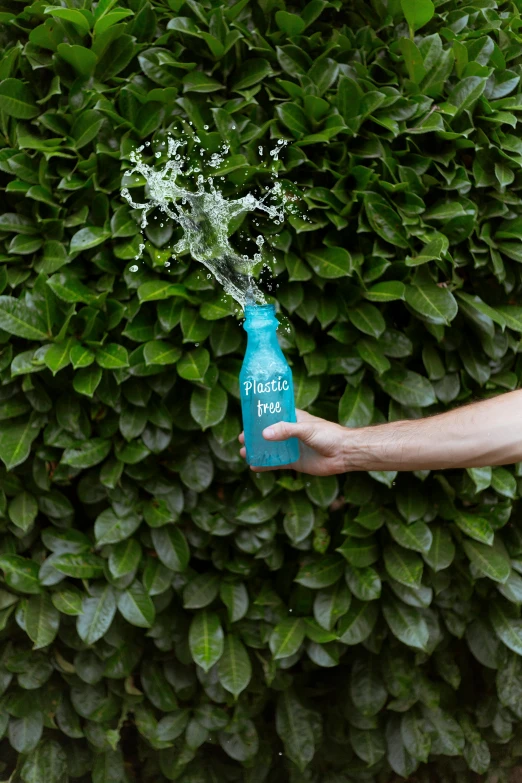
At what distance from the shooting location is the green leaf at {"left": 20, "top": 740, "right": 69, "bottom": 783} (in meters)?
2.65

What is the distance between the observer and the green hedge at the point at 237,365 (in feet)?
7.57

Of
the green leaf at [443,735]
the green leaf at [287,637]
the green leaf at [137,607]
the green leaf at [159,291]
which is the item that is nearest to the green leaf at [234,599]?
the green leaf at [287,637]

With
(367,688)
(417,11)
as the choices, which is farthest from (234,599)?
(417,11)

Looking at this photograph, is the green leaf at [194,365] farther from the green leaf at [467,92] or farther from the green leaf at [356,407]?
the green leaf at [467,92]

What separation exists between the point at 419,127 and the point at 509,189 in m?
0.37

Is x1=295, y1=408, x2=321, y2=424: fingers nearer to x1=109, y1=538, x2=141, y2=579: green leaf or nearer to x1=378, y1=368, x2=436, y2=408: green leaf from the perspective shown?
x1=378, y1=368, x2=436, y2=408: green leaf

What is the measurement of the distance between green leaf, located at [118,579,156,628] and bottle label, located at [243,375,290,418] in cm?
76

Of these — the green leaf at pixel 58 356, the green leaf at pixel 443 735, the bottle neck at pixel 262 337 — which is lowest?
the green leaf at pixel 443 735

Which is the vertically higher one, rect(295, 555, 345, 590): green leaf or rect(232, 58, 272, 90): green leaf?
rect(232, 58, 272, 90): green leaf

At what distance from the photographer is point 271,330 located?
1.98m

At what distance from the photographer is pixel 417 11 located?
2.47 meters

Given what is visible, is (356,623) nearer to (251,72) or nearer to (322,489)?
(322,489)

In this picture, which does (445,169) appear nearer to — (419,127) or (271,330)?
(419,127)

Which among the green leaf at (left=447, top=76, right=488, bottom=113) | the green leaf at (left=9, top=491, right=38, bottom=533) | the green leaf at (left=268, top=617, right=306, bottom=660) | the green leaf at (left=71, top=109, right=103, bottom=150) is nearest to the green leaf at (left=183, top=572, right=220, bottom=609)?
the green leaf at (left=268, top=617, right=306, bottom=660)
